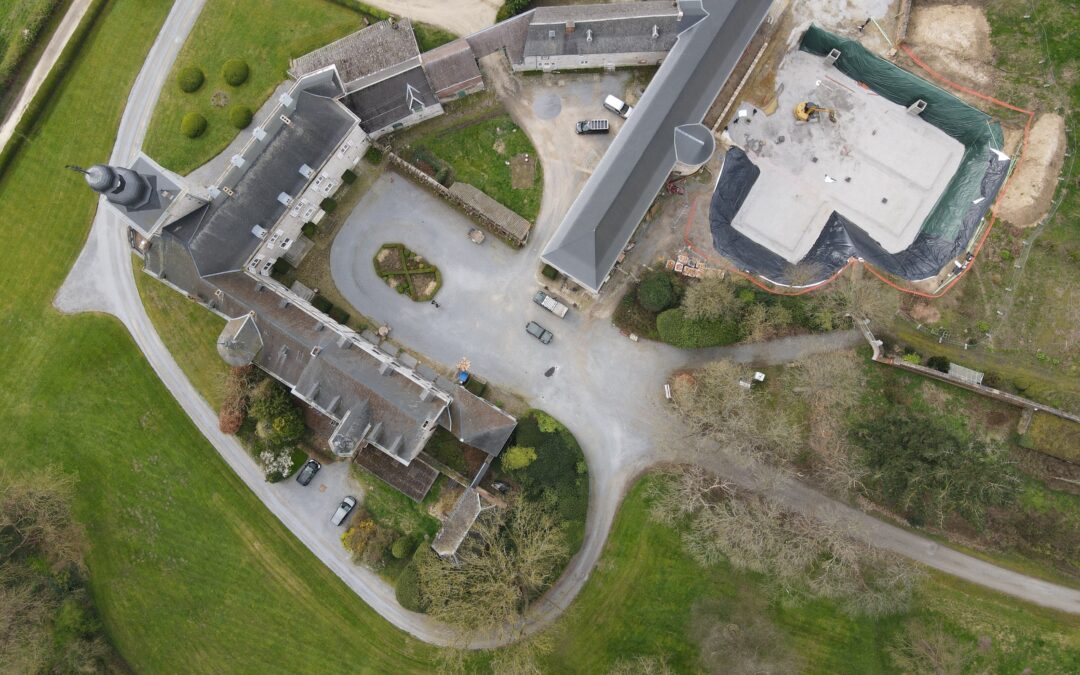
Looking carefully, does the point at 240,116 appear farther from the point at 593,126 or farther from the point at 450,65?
the point at 593,126

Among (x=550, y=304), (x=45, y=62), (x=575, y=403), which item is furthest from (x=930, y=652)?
(x=45, y=62)

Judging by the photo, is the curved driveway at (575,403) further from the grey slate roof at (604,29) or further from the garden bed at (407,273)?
the grey slate roof at (604,29)

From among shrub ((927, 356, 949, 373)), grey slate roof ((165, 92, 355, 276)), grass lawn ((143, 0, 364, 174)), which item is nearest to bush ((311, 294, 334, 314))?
grey slate roof ((165, 92, 355, 276))

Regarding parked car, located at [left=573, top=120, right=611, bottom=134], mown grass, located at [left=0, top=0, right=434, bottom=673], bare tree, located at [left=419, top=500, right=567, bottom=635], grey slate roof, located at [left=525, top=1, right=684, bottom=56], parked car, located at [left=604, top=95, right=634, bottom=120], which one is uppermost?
grey slate roof, located at [left=525, top=1, right=684, bottom=56]

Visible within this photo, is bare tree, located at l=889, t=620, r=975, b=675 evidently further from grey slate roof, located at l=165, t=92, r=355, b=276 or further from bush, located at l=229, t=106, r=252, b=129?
bush, located at l=229, t=106, r=252, b=129

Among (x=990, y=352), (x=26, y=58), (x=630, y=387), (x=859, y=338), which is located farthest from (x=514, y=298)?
(x=26, y=58)
